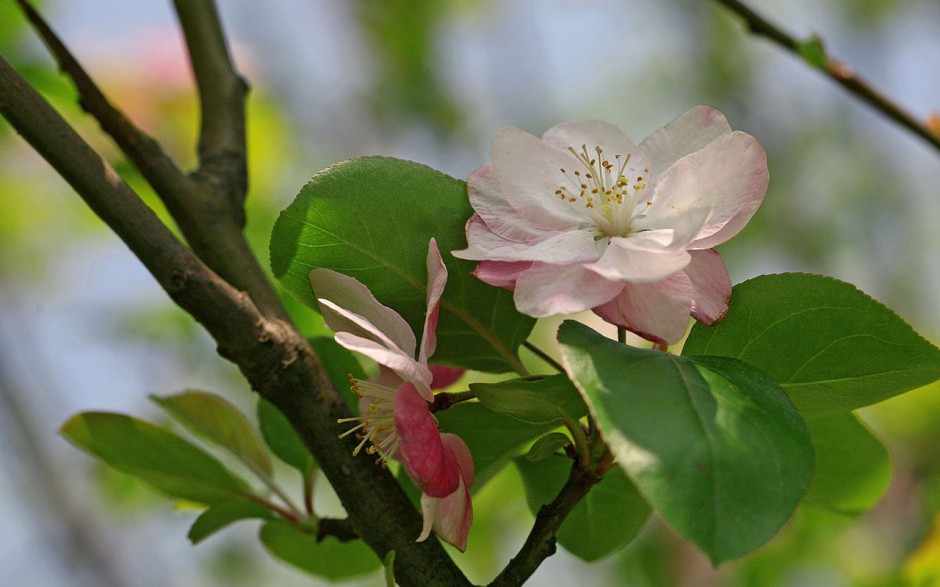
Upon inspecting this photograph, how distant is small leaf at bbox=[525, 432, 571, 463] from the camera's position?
473mm

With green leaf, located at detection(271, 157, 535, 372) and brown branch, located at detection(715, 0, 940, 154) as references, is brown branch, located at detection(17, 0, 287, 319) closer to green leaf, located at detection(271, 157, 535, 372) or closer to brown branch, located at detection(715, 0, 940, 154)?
green leaf, located at detection(271, 157, 535, 372)

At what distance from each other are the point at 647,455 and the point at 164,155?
0.40 meters

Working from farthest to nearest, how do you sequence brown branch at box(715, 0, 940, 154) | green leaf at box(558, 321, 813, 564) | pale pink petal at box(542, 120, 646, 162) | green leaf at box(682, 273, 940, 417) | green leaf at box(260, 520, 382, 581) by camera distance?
brown branch at box(715, 0, 940, 154), green leaf at box(260, 520, 382, 581), pale pink petal at box(542, 120, 646, 162), green leaf at box(682, 273, 940, 417), green leaf at box(558, 321, 813, 564)

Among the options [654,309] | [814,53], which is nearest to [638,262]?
[654,309]

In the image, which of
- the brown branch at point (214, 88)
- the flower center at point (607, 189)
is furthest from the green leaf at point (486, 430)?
the brown branch at point (214, 88)

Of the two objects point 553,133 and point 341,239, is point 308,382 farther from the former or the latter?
point 553,133

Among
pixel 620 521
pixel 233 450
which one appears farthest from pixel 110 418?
pixel 620 521

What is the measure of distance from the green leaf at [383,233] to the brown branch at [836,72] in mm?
482

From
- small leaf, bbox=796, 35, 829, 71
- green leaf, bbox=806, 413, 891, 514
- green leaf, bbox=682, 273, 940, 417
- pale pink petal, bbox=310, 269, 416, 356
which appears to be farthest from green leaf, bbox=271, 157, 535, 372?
small leaf, bbox=796, 35, 829, 71

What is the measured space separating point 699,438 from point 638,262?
0.11 meters

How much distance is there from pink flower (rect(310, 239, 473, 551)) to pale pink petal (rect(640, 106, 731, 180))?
158mm

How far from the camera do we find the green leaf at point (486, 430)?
0.49 meters

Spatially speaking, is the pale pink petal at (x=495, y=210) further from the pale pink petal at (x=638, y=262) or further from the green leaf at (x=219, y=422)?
the green leaf at (x=219, y=422)

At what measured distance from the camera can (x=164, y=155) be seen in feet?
1.98
